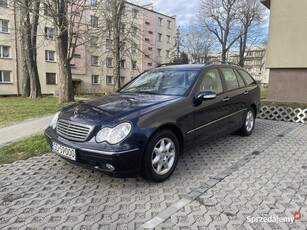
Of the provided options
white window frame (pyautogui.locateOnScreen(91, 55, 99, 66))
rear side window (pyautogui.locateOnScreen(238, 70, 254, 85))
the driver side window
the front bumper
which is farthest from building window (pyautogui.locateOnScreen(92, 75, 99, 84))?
the front bumper

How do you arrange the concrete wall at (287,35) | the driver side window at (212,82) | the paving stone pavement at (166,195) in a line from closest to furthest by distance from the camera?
the paving stone pavement at (166,195) < the driver side window at (212,82) < the concrete wall at (287,35)

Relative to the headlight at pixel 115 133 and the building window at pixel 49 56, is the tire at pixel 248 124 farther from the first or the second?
the building window at pixel 49 56

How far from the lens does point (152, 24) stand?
43.1 m

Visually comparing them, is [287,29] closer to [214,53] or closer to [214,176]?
[214,176]

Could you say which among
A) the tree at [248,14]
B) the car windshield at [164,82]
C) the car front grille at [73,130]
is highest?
→ the tree at [248,14]

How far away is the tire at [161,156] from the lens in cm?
327

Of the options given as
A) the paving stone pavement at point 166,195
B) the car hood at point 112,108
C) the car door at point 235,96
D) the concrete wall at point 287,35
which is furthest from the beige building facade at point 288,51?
the car hood at point 112,108

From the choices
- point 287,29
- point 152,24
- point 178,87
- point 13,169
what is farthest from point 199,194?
point 152,24

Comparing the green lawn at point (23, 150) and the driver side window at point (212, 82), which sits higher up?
the driver side window at point (212, 82)

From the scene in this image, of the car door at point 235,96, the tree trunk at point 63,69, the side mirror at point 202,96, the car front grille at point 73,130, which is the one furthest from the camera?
the tree trunk at point 63,69

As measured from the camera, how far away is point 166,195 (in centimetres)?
322

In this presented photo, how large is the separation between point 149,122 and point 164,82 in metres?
1.44

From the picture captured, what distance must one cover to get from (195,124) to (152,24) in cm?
4213

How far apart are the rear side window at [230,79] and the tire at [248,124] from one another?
2.69 feet
